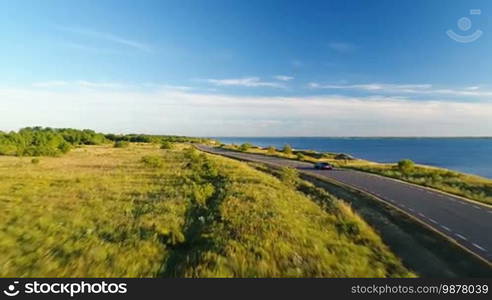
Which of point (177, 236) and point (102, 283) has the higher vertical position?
point (102, 283)

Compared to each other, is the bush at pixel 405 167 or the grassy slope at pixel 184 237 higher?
the bush at pixel 405 167

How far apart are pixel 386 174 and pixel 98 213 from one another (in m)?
33.5

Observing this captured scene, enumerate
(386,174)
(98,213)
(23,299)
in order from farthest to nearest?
(386,174)
(98,213)
(23,299)

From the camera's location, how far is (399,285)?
672 centimetres

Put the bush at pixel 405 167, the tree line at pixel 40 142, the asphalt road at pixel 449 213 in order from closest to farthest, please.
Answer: the asphalt road at pixel 449 213 → the bush at pixel 405 167 → the tree line at pixel 40 142

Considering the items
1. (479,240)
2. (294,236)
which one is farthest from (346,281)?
(479,240)

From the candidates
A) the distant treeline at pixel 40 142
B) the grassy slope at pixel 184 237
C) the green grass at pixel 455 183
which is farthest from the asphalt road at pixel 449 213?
the distant treeline at pixel 40 142

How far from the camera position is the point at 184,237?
12508 mm

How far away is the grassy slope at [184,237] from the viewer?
912cm

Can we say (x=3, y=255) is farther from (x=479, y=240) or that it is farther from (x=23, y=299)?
(x=479, y=240)

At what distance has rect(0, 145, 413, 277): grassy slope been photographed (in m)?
9.12

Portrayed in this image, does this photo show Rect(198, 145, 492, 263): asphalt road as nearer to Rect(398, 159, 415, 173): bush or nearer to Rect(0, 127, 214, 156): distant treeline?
Rect(398, 159, 415, 173): bush

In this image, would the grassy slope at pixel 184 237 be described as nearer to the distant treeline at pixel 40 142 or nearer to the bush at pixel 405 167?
the bush at pixel 405 167

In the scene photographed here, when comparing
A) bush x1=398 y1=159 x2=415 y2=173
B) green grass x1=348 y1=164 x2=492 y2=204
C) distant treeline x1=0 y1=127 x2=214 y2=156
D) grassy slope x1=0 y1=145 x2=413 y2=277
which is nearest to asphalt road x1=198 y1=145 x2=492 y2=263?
green grass x1=348 y1=164 x2=492 y2=204
